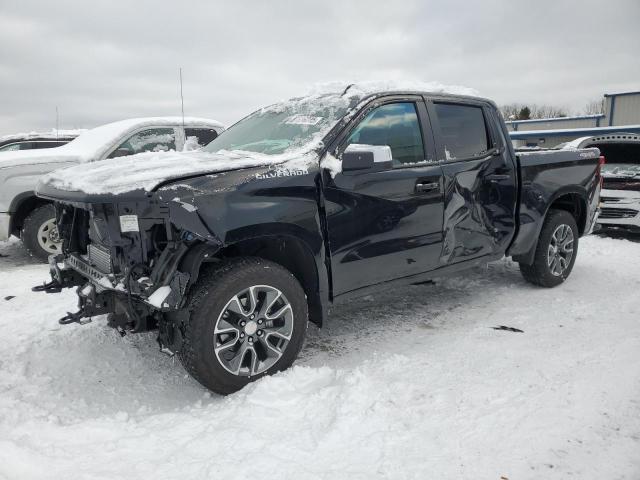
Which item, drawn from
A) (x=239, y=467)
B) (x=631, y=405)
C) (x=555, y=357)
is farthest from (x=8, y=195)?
(x=631, y=405)

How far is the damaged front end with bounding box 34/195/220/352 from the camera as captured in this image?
2604 millimetres

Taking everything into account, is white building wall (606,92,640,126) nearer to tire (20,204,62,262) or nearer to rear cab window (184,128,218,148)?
rear cab window (184,128,218,148)

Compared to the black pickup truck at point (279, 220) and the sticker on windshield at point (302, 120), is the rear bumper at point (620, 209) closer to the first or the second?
the black pickup truck at point (279, 220)

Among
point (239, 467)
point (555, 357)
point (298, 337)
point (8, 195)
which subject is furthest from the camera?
point (8, 195)

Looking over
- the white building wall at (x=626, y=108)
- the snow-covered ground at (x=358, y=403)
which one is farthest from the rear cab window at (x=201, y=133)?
the white building wall at (x=626, y=108)

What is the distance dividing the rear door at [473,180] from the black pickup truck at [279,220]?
2cm

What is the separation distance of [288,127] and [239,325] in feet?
5.21

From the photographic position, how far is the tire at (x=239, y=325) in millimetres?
2729

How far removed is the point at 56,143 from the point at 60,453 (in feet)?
33.2

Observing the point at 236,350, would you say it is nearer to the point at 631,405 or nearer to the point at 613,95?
the point at 631,405

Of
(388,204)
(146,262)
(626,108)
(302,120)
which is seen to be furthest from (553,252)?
(626,108)

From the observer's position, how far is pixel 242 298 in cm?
289

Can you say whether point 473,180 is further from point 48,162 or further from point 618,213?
point 48,162

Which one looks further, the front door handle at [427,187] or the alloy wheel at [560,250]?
the alloy wheel at [560,250]
